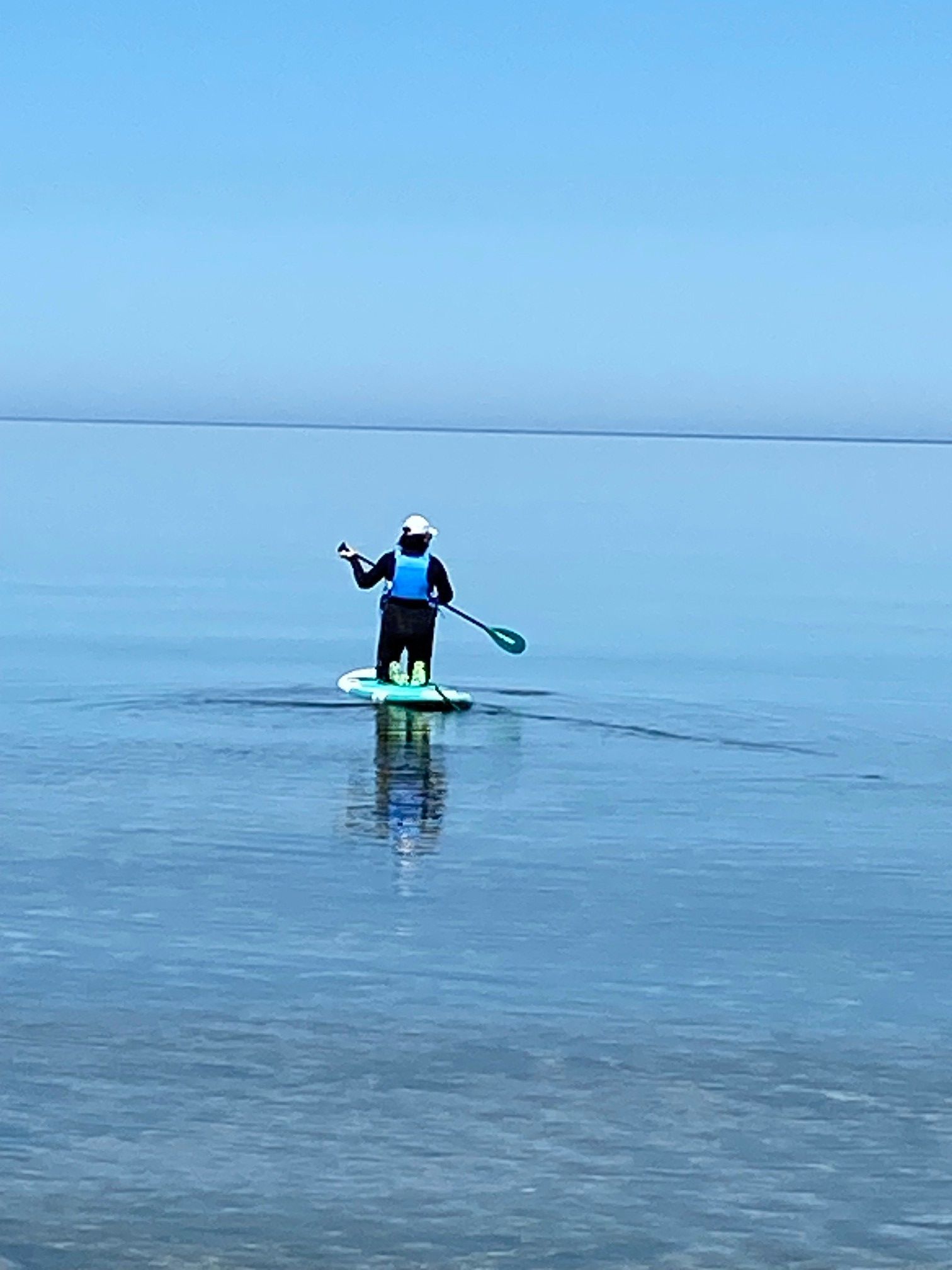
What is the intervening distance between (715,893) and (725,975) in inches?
94.3

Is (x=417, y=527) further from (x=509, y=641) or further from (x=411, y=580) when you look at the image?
(x=509, y=641)

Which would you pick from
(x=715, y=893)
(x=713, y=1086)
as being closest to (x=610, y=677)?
(x=715, y=893)

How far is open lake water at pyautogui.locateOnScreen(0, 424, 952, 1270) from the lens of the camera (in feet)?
33.1

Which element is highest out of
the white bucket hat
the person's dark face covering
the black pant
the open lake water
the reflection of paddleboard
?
the white bucket hat

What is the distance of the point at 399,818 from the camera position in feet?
63.2

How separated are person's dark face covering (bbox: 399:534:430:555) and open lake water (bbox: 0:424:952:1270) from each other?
1.94m

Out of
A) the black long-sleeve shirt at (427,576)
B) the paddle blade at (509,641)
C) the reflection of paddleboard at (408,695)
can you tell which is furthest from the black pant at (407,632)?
the paddle blade at (509,641)

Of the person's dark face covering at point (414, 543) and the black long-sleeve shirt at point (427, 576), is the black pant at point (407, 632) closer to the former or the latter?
the black long-sleeve shirt at point (427, 576)

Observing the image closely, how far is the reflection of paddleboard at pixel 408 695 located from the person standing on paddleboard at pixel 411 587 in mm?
479

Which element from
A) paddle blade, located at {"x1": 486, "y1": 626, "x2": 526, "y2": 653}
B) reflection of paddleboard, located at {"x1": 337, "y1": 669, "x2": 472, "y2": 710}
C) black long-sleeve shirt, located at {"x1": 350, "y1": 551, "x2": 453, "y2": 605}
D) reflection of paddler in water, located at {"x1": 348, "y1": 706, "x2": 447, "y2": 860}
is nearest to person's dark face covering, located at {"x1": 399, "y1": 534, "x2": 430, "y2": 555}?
black long-sleeve shirt, located at {"x1": 350, "y1": 551, "x2": 453, "y2": 605}

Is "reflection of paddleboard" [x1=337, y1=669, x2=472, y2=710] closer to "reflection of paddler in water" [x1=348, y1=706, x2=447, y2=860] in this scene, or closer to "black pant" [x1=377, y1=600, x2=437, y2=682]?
"reflection of paddler in water" [x1=348, y1=706, x2=447, y2=860]

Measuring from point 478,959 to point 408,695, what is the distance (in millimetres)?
12218

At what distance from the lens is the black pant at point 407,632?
25672mm

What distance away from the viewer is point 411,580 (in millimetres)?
25516
